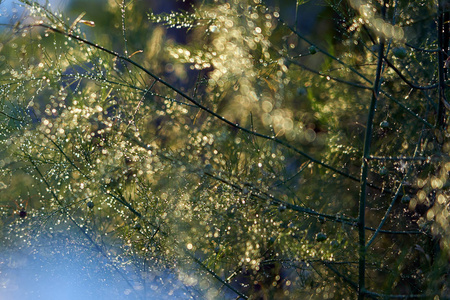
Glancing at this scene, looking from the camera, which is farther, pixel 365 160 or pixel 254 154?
pixel 254 154

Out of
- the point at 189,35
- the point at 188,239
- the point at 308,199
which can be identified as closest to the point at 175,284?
the point at 188,239

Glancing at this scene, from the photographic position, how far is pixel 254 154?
443mm

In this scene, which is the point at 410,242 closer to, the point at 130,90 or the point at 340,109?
the point at 340,109

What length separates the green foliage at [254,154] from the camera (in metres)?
0.39

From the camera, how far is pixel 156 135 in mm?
552

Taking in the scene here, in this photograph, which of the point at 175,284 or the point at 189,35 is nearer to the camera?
the point at 175,284

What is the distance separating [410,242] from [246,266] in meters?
0.16

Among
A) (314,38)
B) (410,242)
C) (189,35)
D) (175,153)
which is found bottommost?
(410,242)

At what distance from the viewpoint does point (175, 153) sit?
442 millimetres

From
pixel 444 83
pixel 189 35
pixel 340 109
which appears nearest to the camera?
pixel 444 83

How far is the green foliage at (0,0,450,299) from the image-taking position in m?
0.39

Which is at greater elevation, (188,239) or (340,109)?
(340,109)

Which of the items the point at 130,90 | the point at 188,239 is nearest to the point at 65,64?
the point at 130,90

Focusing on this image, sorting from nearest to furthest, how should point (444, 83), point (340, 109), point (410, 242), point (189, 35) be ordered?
point (444, 83) < point (410, 242) < point (340, 109) < point (189, 35)
